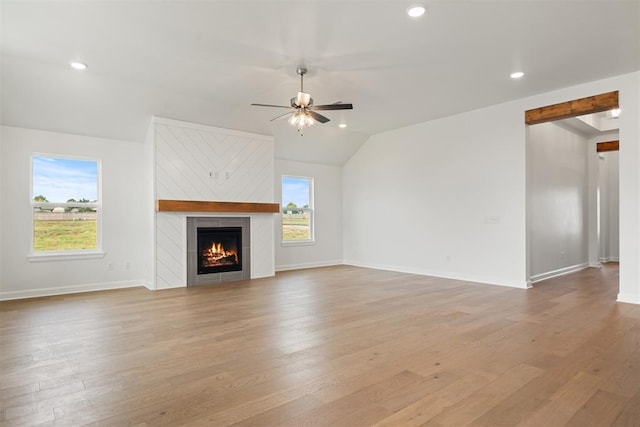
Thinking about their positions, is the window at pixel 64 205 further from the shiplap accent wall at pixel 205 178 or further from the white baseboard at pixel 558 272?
the white baseboard at pixel 558 272

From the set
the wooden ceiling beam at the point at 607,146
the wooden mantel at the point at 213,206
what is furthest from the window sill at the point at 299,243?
the wooden ceiling beam at the point at 607,146

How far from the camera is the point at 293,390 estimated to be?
2385 millimetres

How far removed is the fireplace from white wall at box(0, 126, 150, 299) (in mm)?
860

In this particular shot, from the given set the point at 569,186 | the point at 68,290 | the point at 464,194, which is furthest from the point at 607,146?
the point at 68,290

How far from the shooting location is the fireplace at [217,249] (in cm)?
636

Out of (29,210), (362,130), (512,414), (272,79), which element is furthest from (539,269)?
(29,210)

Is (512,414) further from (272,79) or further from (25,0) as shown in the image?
(25,0)

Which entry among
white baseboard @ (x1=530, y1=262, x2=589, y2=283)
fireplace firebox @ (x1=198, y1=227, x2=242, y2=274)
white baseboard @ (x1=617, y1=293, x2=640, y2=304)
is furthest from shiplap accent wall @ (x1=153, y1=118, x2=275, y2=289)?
white baseboard @ (x1=617, y1=293, x2=640, y2=304)

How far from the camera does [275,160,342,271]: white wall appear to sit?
26.7 feet

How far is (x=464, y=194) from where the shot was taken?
21.8ft

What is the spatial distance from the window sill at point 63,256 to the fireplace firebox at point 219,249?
1611 millimetres

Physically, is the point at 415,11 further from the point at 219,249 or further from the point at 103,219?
the point at 103,219

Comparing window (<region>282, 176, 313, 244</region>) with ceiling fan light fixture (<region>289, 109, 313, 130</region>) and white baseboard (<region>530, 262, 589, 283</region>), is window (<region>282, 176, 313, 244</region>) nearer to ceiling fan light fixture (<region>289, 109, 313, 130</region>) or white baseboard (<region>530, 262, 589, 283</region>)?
ceiling fan light fixture (<region>289, 109, 313, 130</region>)

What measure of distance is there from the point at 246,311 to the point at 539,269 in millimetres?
5391
